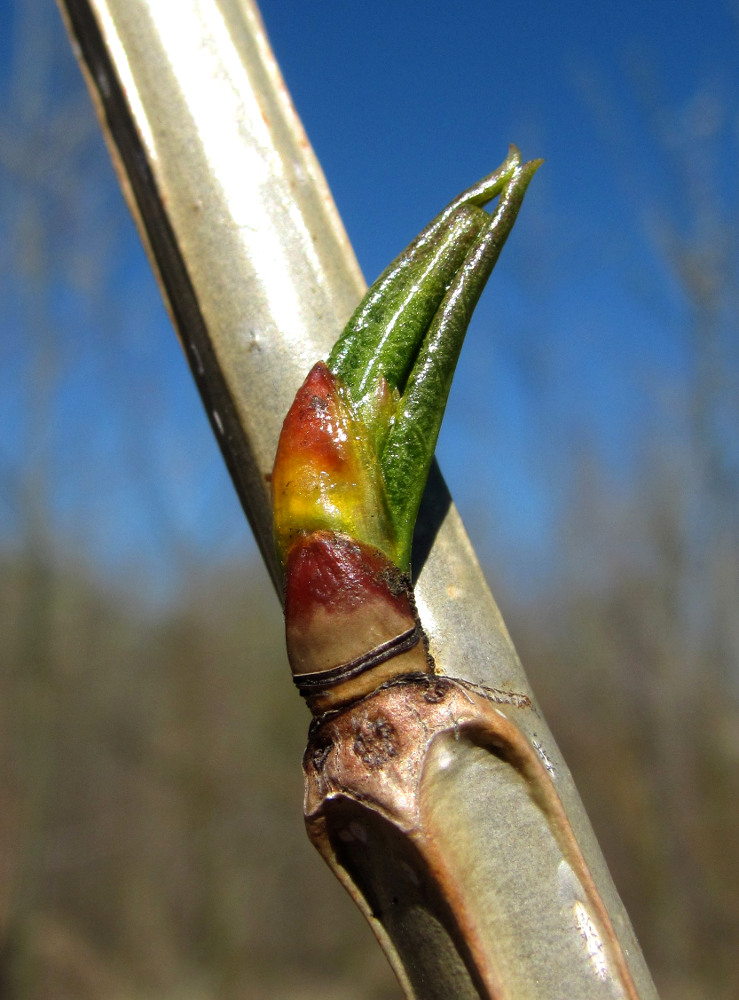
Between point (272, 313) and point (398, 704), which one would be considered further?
point (272, 313)

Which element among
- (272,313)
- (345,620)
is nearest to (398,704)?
(345,620)

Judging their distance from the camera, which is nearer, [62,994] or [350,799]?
[350,799]

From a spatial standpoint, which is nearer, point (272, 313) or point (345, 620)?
point (345, 620)

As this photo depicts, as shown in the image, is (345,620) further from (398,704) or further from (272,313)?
(272,313)

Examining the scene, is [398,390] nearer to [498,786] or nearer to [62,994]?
[498,786]

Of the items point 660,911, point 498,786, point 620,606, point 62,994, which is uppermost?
point 498,786

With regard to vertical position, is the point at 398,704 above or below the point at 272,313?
below

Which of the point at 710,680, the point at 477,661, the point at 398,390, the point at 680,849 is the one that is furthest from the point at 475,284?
the point at 680,849

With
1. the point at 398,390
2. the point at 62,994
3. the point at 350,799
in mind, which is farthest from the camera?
the point at 62,994

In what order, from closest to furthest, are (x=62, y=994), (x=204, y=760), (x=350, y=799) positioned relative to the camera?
(x=350, y=799) < (x=62, y=994) < (x=204, y=760)

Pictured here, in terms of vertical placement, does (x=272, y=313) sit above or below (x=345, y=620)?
above

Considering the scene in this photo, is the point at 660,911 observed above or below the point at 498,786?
below
